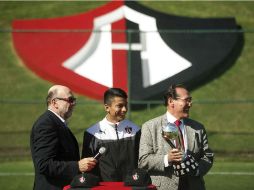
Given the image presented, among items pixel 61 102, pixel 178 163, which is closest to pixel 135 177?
pixel 178 163

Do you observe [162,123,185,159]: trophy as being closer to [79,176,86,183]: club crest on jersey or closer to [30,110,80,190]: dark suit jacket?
[30,110,80,190]: dark suit jacket

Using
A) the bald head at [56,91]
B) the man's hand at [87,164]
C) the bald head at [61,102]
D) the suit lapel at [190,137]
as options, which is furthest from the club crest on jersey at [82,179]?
the suit lapel at [190,137]

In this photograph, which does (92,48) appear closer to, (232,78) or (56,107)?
(232,78)

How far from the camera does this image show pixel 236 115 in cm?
1641

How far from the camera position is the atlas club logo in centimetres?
1652

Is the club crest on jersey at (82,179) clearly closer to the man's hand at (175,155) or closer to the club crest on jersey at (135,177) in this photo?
the club crest on jersey at (135,177)

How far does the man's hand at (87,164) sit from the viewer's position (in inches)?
200

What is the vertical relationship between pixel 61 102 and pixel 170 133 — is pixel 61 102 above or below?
Result: above

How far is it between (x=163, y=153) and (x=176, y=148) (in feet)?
0.72

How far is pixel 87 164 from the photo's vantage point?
5.07m

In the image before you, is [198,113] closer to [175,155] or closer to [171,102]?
[171,102]

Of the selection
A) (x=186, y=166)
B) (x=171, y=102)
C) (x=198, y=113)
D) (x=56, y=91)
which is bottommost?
(x=198, y=113)

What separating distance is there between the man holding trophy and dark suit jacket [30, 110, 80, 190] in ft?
2.30

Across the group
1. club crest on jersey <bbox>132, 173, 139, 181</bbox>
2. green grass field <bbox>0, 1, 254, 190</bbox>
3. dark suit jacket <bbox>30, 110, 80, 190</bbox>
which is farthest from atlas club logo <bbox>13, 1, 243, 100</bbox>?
club crest on jersey <bbox>132, 173, 139, 181</bbox>
